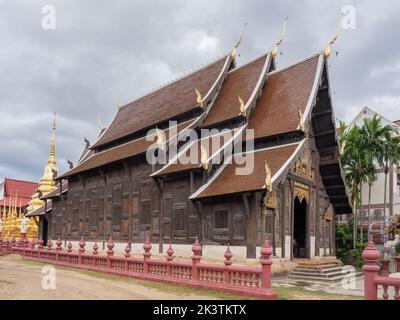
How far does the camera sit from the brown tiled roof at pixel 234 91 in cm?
1794

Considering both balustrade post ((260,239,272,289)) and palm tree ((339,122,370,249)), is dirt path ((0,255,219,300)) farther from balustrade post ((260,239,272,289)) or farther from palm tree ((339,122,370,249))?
palm tree ((339,122,370,249))

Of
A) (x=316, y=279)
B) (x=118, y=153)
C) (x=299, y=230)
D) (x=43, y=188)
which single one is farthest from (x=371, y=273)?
(x=43, y=188)

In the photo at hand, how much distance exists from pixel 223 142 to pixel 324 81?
17.3 feet

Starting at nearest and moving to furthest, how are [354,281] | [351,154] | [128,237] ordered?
1. [354,281]
2. [128,237]
3. [351,154]

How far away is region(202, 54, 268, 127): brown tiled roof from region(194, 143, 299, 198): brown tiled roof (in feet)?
7.42

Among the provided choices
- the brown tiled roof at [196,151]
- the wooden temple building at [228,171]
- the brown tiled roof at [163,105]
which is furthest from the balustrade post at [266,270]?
the brown tiled roof at [163,105]

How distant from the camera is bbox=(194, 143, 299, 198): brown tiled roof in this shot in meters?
13.9

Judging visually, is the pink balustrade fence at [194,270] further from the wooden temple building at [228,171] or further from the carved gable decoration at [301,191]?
the carved gable decoration at [301,191]

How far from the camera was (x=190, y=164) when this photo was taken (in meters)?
16.0

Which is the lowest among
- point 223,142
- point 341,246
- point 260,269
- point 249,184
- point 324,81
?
point 341,246

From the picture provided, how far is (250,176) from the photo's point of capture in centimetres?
1458
